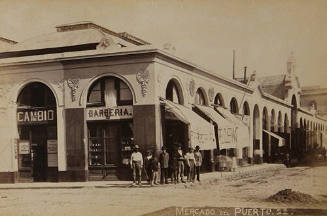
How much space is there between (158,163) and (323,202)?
6.71m

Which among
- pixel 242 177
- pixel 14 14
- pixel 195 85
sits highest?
pixel 14 14

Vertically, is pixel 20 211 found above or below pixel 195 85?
below

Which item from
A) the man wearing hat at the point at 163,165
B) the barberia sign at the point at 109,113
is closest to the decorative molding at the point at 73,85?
the barberia sign at the point at 109,113

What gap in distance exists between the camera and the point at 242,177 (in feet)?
65.7

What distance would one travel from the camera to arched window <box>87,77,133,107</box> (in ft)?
59.1

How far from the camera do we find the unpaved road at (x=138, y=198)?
11766mm

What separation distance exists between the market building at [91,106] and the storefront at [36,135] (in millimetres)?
36

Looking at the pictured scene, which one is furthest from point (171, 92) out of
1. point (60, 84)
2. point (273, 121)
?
point (273, 121)

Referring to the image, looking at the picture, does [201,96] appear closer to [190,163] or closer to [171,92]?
[171,92]

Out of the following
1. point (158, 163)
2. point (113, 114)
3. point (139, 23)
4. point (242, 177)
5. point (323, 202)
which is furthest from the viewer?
point (242, 177)

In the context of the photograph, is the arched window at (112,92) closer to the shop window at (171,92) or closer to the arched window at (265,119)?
the shop window at (171,92)

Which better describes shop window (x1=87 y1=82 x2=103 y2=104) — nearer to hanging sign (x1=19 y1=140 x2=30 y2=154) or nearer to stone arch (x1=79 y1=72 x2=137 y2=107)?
stone arch (x1=79 y1=72 x2=137 y2=107)

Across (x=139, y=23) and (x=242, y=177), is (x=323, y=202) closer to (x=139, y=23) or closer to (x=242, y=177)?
(x=139, y=23)

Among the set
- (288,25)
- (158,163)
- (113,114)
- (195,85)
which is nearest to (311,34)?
(288,25)
